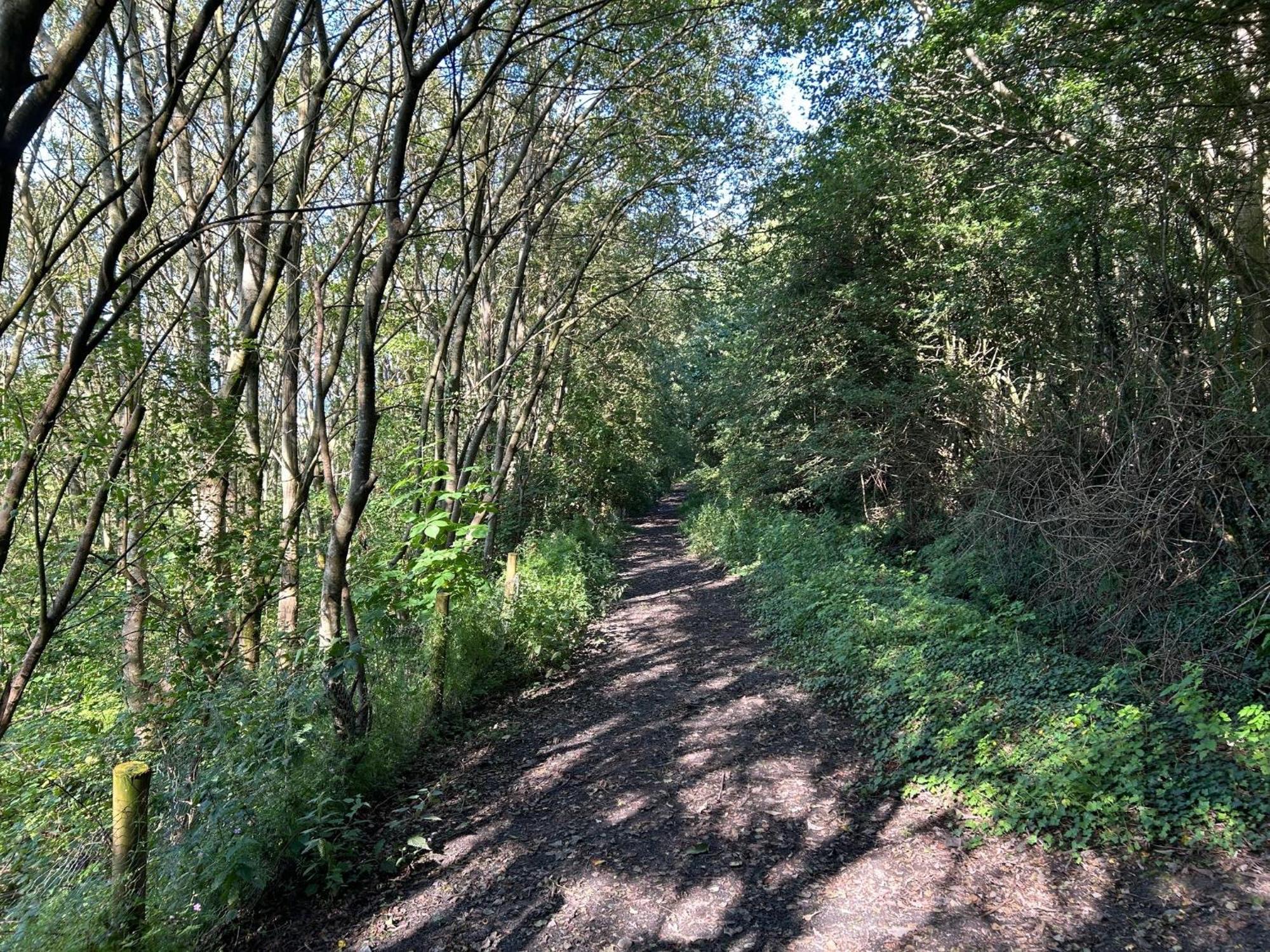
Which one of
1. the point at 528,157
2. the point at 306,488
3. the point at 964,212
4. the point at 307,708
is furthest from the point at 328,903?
the point at 964,212

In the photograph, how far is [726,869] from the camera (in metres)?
3.87

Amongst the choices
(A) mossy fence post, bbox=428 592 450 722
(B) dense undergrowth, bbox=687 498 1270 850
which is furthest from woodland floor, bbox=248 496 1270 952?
(A) mossy fence post, bbox=428 592 450 722

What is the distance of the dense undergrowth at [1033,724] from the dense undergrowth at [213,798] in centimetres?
353

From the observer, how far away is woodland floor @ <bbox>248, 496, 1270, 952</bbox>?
3197 millimetres

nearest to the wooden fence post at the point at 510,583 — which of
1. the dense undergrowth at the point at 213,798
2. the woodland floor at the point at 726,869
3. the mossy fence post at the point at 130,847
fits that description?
the dense undergrowth at the point at 213,798

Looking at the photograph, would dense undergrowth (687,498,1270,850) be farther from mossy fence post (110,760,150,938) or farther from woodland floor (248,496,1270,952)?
mossy fence post (110,760,150,938)

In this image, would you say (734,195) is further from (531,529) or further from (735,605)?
(531,529)

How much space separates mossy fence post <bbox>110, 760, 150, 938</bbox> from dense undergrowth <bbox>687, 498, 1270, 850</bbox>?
426 centimetres

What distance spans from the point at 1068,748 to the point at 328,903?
4.26m

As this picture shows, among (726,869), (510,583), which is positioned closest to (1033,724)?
(726,869)

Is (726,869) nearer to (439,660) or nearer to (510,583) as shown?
(439,660)

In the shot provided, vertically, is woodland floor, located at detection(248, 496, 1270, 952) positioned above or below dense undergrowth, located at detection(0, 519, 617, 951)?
below

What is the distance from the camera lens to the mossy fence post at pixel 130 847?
9.24ft

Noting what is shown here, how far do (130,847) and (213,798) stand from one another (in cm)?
53
